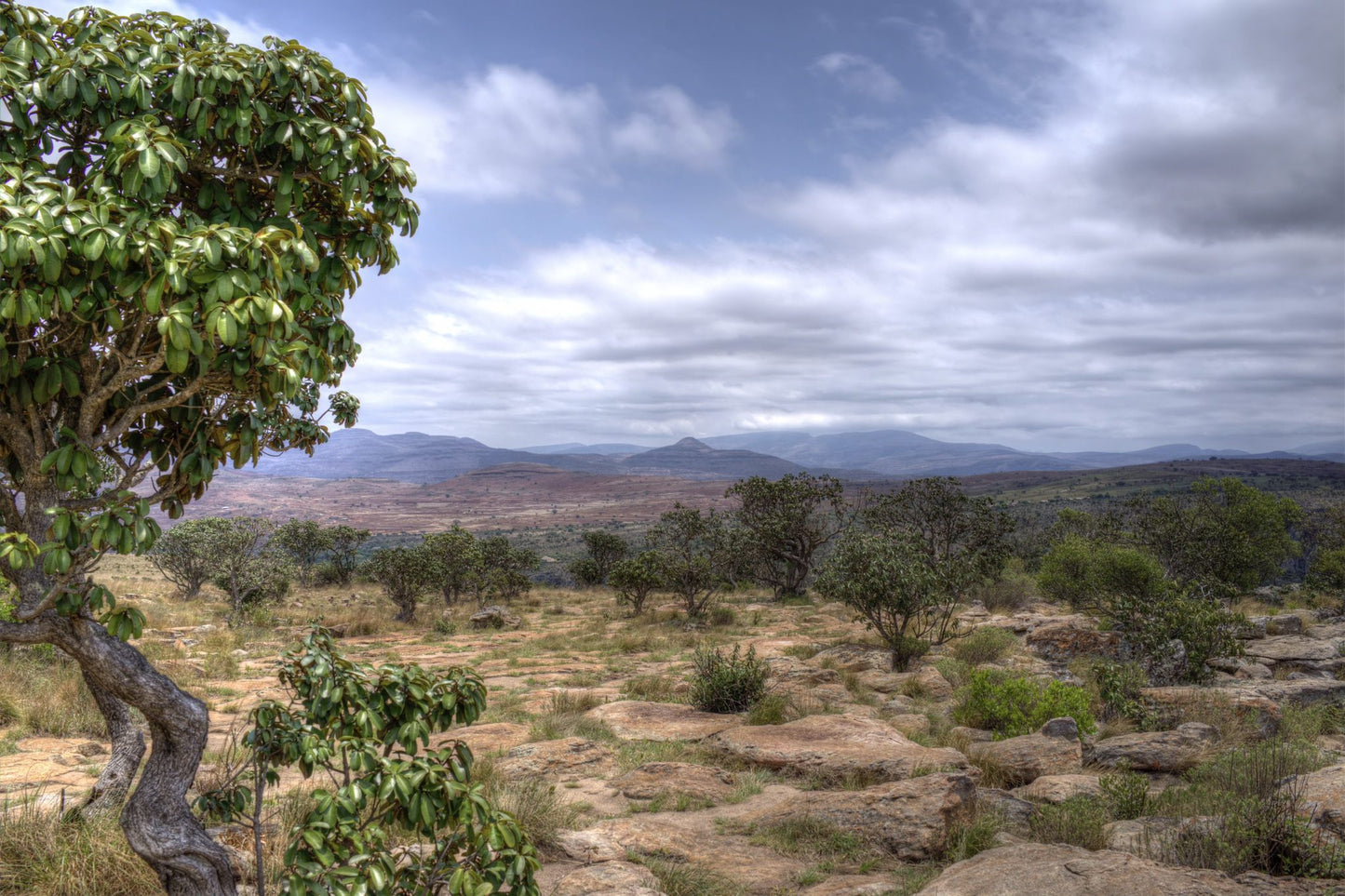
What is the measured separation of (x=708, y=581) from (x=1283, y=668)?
55.1 ft

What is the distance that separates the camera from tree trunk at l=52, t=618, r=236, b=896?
354 centimetres

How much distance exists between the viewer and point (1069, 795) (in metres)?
7.40

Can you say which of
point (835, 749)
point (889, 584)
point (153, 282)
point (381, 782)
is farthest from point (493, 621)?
point (153, 282)

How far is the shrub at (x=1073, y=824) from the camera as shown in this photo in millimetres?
5902

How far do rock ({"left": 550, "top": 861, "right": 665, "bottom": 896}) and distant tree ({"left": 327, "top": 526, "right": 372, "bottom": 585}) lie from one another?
37.3 metres

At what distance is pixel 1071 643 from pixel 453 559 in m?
24.2

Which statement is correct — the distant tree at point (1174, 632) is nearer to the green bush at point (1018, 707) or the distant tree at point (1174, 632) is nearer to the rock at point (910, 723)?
the green bush at point (1018, 707)

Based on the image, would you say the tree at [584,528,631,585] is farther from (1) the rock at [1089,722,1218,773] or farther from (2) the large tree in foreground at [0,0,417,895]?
(2) the large tree in foreground at [0,0,417,895]

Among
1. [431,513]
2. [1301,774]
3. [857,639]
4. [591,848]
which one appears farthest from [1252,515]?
[431,513]

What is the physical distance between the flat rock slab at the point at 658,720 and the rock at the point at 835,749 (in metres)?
0.74

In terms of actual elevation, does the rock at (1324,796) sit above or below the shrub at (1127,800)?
above

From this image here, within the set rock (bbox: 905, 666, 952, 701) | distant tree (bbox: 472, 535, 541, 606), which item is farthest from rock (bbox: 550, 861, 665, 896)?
distant tree (bbox: 472, 535, 541, 606)

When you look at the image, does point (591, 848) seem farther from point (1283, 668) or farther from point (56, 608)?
point (1283, 668)

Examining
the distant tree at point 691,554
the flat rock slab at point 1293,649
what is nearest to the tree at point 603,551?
the distant tree at point 691,554
